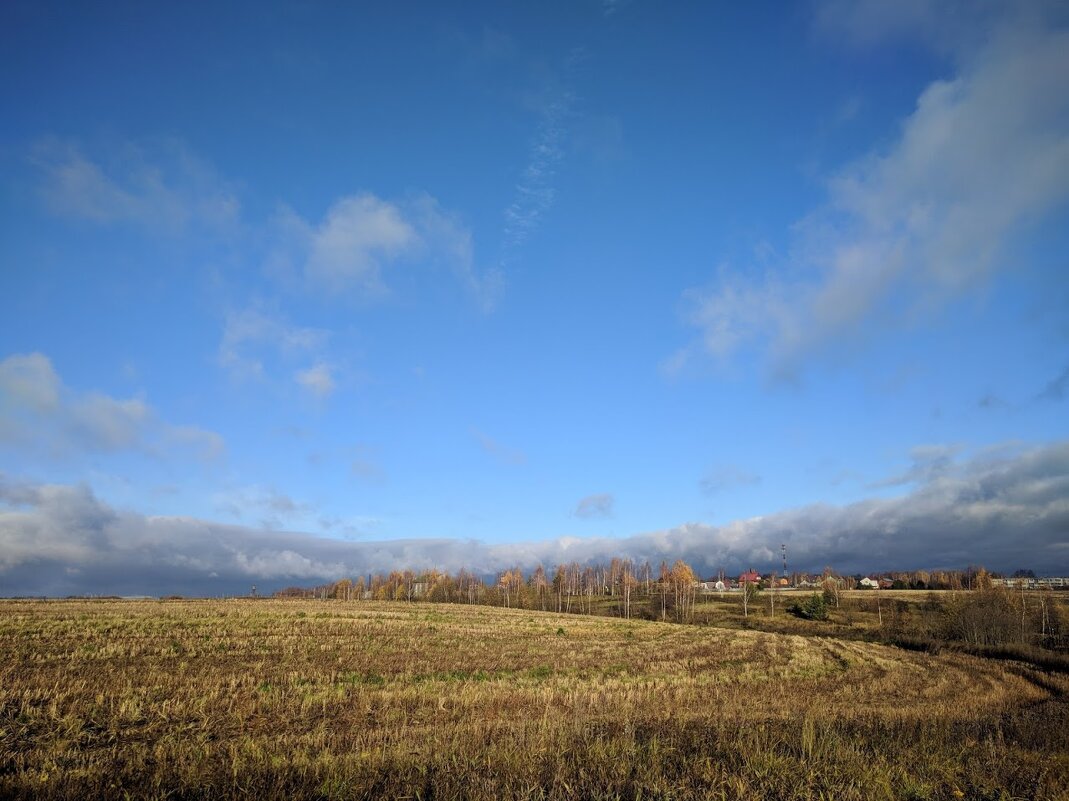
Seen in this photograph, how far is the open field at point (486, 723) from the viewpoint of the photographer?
820 centimetres

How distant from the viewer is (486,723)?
14.2 metres

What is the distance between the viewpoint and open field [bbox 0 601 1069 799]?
820cm

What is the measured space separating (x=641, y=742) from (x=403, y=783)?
15.4ft

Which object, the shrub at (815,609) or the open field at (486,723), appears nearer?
the open field at (486,723)

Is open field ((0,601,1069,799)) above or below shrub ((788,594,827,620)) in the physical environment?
above

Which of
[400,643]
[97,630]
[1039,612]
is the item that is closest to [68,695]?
[400,643]

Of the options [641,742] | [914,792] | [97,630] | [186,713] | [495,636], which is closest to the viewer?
[914,792]

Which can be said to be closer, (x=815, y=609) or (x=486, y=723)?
(x=486, y=723)

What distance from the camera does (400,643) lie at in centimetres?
3472

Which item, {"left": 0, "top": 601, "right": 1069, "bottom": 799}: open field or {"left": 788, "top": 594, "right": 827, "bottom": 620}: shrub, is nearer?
{"left": 0, "top": 601, "right": 1069, "bottom": 799}: open field

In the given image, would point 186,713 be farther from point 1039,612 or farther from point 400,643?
point 1039,612

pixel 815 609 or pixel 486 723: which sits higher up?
pixel 486 723

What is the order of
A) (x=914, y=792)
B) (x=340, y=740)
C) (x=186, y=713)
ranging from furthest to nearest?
(x=186, y=713) < (x=340, y=740) < (x=914, y=792)

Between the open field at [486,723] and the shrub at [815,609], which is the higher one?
the open field at [486,723]
